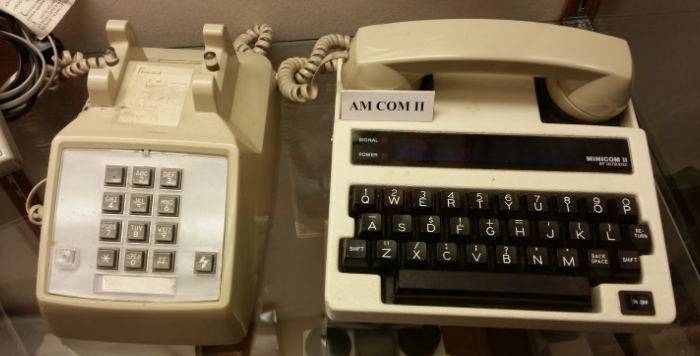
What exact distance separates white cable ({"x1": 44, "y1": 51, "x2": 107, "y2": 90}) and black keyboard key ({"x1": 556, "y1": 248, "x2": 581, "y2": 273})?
0.58 m

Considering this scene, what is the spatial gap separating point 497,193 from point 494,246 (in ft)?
0.18

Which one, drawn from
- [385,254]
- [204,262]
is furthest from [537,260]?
[204,262]

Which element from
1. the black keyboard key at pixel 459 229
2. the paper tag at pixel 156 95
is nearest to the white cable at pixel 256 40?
the paper tag at pixel 156 95

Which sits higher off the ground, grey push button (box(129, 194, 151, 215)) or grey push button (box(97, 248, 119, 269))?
grey push button (box(129, 194, 151, 215))

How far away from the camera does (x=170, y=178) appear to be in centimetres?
50

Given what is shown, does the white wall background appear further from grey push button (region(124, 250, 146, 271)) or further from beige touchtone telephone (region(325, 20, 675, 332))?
grey push button (region(124, 250, 146, 271))

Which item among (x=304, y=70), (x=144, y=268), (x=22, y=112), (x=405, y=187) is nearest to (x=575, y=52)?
(x=405, y=187)

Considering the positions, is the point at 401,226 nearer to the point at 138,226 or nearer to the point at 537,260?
the point at 537,260

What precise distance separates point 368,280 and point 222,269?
0.13 m

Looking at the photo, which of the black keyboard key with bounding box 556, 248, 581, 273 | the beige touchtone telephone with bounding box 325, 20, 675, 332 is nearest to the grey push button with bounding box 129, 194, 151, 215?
the beige touchtone telephone with bounding box 325, 20, 675, 332

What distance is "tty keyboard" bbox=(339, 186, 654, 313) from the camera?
1.55 ft

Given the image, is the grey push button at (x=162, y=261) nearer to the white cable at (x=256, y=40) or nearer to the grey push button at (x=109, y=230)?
the grey push button at (x=109, y=230)

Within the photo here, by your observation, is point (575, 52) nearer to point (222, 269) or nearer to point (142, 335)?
point (222, 269)

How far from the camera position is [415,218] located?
0.50 metres
